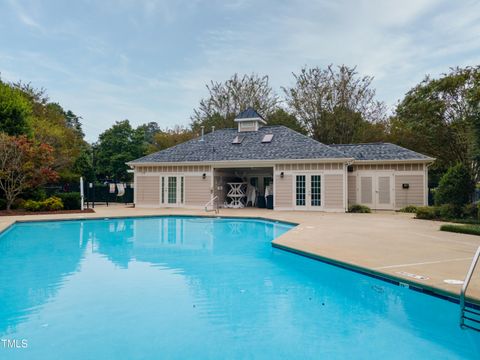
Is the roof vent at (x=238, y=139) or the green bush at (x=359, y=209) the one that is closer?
the green bush at (x=359, y=209)

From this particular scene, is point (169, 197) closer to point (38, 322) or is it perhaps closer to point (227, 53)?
point (227, 53)

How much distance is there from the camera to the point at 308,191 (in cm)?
1608

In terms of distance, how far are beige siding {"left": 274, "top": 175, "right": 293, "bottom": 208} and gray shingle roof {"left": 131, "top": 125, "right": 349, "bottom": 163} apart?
104cm

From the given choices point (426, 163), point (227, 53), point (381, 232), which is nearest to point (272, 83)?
point (227, 53)

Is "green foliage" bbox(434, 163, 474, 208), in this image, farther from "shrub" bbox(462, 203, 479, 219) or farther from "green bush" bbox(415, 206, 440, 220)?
"green bush" bbox(415, 206, 440, 220)

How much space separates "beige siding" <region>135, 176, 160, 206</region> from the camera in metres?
18.7

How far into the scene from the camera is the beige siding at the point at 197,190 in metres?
17.6

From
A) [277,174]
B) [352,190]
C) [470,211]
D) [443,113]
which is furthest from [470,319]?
[443,113]

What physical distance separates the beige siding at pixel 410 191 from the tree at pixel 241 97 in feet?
47.2

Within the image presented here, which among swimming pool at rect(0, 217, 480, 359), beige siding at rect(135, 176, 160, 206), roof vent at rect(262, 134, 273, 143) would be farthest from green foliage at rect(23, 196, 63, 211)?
roof vent at rect(262, 134, 273, 143)

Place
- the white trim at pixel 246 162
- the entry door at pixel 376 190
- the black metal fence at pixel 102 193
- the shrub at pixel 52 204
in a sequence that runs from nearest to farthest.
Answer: the white trim at pixel 246 162
the shrub at pixel 52 204
the entry door at pixel 376 190
the black metal fence at pixel 102 193

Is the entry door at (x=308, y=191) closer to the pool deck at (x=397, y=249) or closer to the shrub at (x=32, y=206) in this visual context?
the pool deck at (x=397, y=249)

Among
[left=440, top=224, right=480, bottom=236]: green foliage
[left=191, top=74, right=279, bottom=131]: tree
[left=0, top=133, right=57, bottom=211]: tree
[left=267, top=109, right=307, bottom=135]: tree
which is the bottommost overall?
[left=440, top=224, right=480, bottom=236]: green foliage

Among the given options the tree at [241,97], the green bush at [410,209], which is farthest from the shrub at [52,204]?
the green bush at [410,209]
